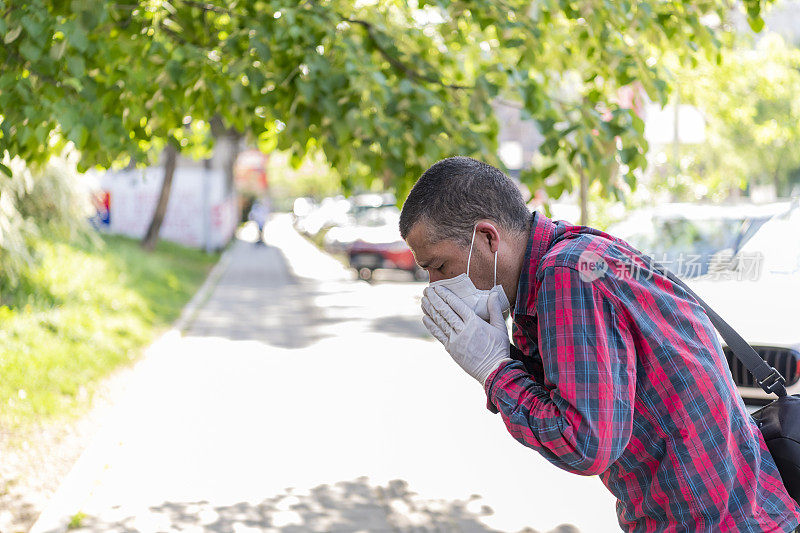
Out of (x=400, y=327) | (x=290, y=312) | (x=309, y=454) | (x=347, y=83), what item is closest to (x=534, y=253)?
(x=347, y=83)

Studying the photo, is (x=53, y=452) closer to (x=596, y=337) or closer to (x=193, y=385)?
(x=193, y=385)

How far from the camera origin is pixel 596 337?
1.80 meters

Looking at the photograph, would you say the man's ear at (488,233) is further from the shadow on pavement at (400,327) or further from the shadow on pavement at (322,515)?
the shadow on pavement at (400,327)

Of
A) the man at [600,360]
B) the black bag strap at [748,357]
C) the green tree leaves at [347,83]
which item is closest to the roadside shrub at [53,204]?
the green tree leaves at [347,83]

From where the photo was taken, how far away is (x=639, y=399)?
1.89 metres

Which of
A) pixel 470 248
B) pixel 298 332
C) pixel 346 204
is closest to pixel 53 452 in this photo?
pixel 470 248

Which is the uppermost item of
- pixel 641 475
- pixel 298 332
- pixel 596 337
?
pixel 596 337

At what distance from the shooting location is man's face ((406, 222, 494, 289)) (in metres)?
2.07

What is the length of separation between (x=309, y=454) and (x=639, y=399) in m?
5.08

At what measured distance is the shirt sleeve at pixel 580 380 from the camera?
1.77 meters

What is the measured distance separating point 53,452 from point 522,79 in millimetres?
4199

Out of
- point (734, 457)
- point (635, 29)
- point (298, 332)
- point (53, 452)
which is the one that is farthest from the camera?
point (298, 332)

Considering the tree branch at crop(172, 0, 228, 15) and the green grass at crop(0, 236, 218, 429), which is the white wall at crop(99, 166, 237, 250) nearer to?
the green grass at crop(0, 236, 218, 429)

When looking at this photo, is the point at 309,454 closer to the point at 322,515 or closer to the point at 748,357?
the point at 322,515
